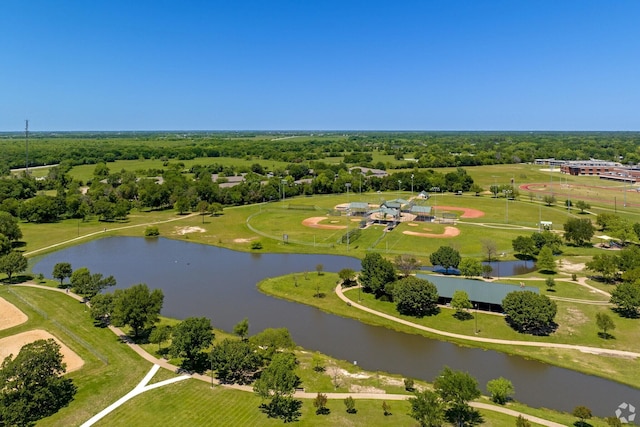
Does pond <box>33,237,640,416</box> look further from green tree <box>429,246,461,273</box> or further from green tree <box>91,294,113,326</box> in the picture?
green tree <box>429,246,461,273</box>

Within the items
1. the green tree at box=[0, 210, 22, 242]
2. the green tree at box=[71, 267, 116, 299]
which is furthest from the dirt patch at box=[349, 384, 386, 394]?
the green tree at box=[0, 210, 22, 242]

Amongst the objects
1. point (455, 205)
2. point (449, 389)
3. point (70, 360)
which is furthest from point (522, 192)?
point (70, 360)

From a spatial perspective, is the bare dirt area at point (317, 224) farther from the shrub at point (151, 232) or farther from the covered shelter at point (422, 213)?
the shrub at point (151, 232)

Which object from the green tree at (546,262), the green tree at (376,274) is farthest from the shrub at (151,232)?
the green tree at (546,262)

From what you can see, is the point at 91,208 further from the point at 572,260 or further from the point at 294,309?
the point at 572,260

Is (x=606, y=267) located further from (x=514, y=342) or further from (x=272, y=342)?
(x=272, y=342)
